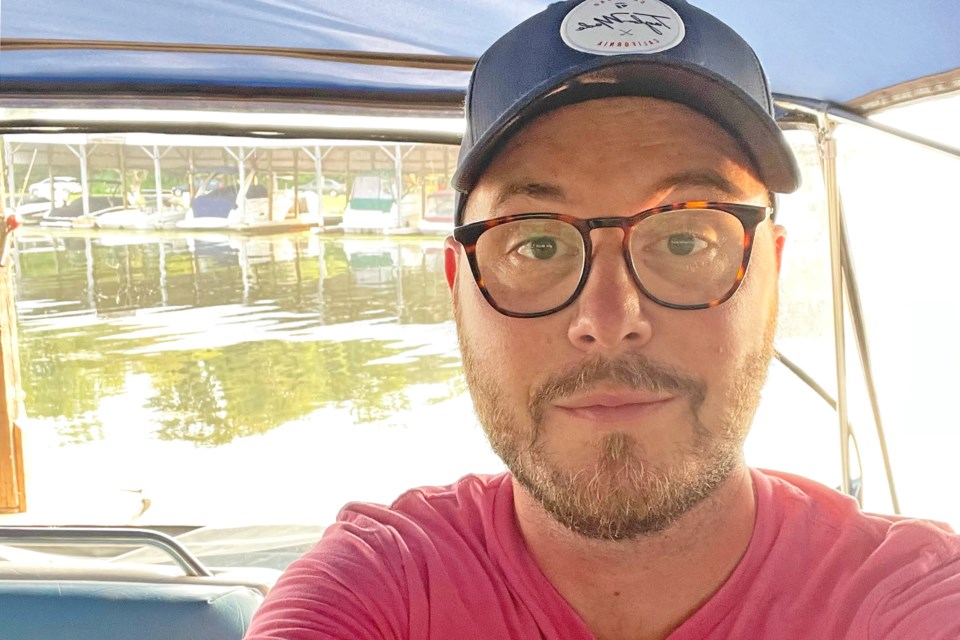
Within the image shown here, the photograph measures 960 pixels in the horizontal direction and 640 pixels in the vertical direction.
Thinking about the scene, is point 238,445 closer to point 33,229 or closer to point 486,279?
point 486,279

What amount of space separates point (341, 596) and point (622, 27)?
32.5 inches

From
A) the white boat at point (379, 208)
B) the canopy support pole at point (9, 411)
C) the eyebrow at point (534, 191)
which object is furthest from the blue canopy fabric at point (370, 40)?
the white boat at point (379, 208)

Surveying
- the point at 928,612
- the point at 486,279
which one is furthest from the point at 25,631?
the point at 928,612

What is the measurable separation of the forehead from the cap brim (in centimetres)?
1

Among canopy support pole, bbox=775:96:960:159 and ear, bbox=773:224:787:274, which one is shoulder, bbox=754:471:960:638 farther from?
canopy support pole, bbox=775:96:960:159

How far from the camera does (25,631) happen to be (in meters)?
1.67

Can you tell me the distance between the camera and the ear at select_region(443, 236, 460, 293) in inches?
51.5

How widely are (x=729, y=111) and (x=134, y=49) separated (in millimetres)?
1517

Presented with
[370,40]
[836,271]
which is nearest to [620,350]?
[370,40]

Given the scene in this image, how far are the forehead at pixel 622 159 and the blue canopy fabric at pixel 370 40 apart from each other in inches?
27.6

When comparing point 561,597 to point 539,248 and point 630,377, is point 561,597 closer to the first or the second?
point 630,377

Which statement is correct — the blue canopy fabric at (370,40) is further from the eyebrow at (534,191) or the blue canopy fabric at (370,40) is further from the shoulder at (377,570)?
the shoulder at (377,570)

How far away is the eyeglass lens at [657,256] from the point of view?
1.13 meters

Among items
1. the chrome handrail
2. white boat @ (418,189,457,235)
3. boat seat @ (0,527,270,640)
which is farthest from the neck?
white boat @ (418,189,457,235)
